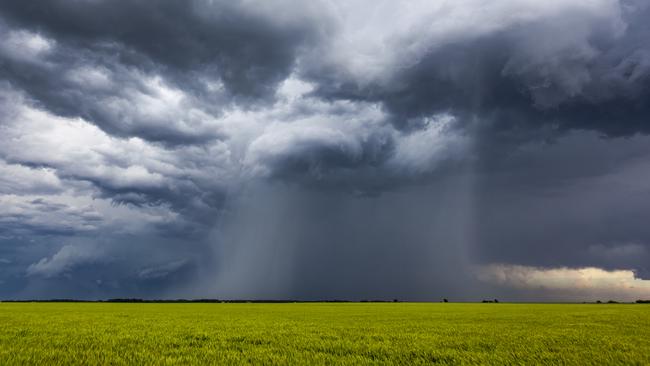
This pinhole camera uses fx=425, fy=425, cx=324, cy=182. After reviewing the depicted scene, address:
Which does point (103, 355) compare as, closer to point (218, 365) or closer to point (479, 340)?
point (218, 365)

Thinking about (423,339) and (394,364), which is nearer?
(394,364)

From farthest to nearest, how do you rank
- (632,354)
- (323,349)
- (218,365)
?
(323,349)
(632,354)
(218,365)

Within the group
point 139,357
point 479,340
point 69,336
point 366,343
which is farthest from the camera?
point 69,336

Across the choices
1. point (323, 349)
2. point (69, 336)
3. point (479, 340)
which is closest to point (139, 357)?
point (323, 349)

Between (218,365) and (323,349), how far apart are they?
4706mm

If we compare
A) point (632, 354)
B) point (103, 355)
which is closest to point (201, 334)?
point (103, 355)

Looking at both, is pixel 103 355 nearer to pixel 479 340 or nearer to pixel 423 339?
pixel 423 339

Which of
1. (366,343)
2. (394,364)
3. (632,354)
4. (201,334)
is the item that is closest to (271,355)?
(394,364)

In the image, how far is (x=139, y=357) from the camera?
12812mm

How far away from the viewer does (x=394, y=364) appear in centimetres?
1202

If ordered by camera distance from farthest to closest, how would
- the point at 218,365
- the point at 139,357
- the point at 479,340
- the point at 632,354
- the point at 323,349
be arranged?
the point at 479,340, the point at 323,349, the point at 632,354, the point at 139,357, the point at 218,365

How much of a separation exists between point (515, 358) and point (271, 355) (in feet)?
Result: 24.8

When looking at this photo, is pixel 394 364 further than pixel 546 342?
No

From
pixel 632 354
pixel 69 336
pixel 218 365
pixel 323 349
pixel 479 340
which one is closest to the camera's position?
pixel 218 365
